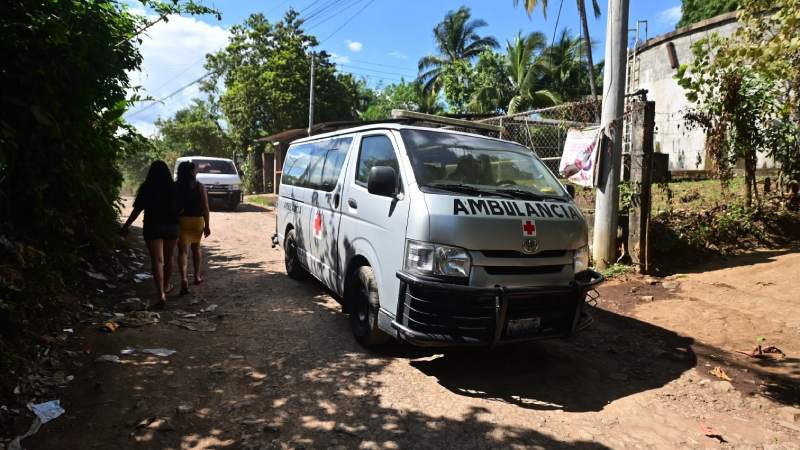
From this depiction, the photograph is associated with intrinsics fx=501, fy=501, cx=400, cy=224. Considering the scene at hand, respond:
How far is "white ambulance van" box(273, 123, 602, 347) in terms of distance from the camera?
3664mm

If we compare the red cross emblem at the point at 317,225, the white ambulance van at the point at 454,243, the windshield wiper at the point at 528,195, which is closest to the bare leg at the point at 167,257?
the red cross emblem at the point at 317,225

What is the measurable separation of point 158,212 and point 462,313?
3.74 metres


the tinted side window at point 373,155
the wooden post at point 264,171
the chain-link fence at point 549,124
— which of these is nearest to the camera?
the tinted side window at point 373,155

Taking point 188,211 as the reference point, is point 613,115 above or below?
above

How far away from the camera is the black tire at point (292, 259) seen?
6906 millimetres

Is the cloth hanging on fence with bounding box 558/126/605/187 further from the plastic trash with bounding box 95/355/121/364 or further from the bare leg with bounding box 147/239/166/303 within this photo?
the plastic trash with bounding box 95/355/121/364

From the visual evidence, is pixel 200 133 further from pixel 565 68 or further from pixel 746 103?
pixel 746 103

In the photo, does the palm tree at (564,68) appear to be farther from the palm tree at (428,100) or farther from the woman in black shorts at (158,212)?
the woman in black shorts at (158,212)

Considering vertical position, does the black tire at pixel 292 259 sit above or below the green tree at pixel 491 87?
below

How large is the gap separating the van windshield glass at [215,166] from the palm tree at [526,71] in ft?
52.6

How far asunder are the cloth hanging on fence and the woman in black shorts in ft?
17.3

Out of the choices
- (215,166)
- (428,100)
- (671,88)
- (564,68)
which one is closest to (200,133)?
(428,100)

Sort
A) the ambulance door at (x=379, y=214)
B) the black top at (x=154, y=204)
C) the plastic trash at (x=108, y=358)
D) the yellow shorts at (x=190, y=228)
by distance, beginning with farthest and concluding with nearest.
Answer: the yellow shorts at (x=190, y=228) → the black top at (x=154, y=204) → the plastic trash at (x=108, y=358) → the ambulance door at (x=379, y=214)

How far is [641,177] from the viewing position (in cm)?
655
